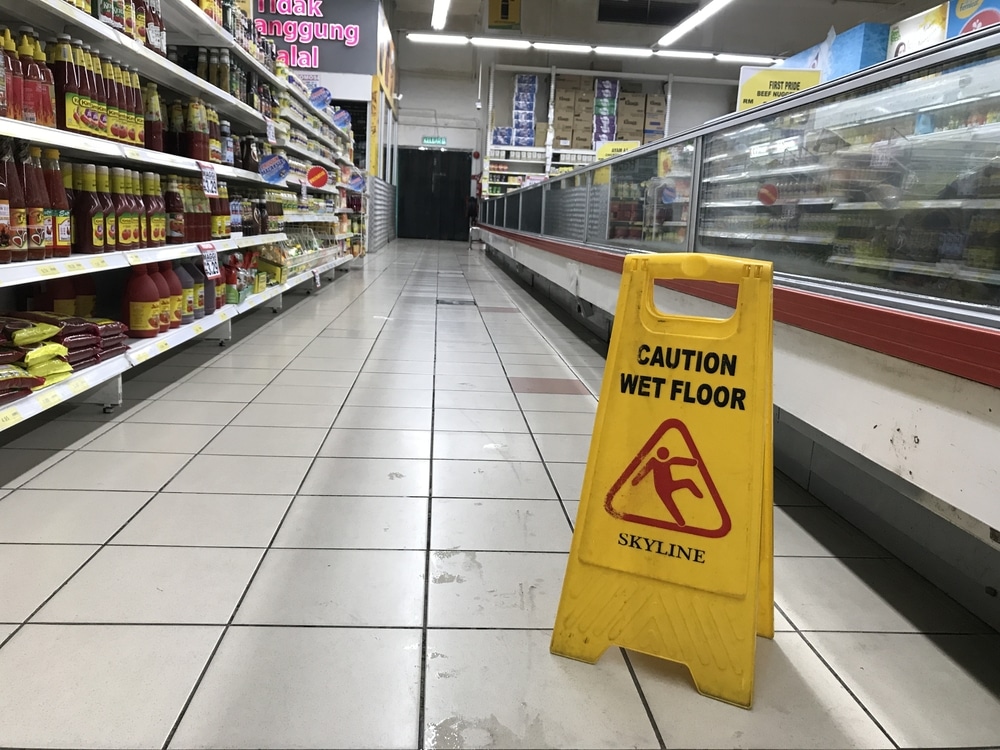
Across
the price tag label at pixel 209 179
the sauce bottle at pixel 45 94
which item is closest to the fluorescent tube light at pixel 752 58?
the price tag label at pixel 209 179

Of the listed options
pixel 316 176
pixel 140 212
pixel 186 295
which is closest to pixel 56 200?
pixel 140 212

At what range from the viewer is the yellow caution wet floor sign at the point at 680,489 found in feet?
4.39

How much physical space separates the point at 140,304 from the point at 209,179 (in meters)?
0.84

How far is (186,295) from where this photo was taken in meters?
3.65

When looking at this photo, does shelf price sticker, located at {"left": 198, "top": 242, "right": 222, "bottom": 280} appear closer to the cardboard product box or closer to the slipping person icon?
the slipping person icon

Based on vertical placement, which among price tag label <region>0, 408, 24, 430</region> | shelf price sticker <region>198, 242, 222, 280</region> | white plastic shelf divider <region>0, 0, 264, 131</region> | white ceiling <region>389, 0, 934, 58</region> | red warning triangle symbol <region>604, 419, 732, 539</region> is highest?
white ceiling <region>389, 0, 934, 58</region>

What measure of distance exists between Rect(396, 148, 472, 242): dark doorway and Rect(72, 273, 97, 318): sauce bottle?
17098 mm

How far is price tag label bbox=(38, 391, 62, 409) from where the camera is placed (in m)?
2.29

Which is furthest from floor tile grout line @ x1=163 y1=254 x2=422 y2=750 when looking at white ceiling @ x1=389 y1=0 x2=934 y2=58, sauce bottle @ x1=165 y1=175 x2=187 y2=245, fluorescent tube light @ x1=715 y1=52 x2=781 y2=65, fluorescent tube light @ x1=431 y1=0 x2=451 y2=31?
fluorescent tube light @ x1=715 y1=52 x2=781 y2=65

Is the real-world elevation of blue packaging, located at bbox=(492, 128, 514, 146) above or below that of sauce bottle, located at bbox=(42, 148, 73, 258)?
above

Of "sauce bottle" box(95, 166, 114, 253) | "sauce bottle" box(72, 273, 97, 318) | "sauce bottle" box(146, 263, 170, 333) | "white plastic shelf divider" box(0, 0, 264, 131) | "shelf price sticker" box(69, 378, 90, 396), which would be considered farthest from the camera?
"sauce bottle" box(146, 263, 170, 333)

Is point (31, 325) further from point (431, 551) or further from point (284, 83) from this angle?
point (284, 83)

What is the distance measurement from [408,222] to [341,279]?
12.2 m

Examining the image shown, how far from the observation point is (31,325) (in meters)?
2.43
